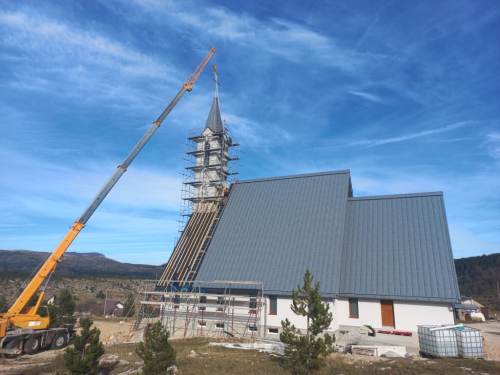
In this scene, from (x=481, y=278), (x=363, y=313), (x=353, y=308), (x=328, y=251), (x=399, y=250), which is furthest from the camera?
(x=481, y=278)

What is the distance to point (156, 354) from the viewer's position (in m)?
11.9

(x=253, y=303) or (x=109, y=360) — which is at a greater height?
(x=253, y=303)

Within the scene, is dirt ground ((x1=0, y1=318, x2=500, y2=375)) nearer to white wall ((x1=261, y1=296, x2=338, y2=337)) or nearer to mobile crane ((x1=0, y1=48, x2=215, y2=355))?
mobile crane ((x1=0, y1=48, x2=215, y2=355))

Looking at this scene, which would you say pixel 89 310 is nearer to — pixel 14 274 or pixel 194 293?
pixel 194 293

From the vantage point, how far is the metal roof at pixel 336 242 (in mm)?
23891

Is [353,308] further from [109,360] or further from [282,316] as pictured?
[109,360]

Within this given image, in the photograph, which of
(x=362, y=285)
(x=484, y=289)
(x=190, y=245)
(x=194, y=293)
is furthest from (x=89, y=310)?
(x=484, y=289)

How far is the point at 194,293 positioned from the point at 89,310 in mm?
33401

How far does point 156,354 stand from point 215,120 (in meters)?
35.3

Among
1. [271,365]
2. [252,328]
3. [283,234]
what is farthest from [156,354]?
[283,234]

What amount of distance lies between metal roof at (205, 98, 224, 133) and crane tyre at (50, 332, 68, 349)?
2760cm

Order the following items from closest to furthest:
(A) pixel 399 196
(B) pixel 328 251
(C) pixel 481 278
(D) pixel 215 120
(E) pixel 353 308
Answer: (E) pixel 353 308, (B) pixel 328 251, (A) pixel 399 196, (D) pixel 215 120, (C) pixel 481 278

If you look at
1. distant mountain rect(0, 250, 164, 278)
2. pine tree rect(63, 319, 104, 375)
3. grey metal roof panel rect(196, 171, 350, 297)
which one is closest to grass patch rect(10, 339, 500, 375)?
pine tree rect(63, 319, 104, 375)

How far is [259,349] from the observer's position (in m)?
20.2
